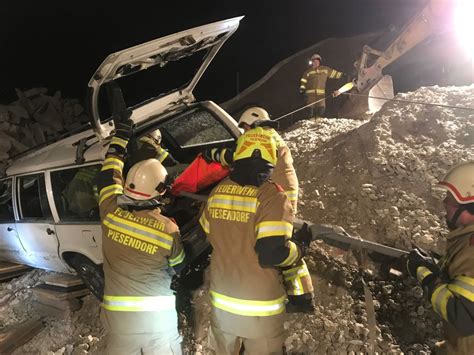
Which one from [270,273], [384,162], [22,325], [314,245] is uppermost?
[270,273]

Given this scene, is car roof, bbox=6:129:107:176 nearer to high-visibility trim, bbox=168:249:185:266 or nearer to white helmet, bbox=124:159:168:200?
white helmet, bbox=124:159:168:200

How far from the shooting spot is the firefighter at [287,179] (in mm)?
2770

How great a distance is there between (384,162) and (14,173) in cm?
477

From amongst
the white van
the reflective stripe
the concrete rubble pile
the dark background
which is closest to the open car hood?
the white van

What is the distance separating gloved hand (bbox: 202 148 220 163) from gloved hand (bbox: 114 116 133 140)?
0.75 m

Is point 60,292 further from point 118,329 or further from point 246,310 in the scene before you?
point 246,310

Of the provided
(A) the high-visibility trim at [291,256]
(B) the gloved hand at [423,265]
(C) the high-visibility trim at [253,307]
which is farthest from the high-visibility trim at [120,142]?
(B) the gloved hand at [423,265]

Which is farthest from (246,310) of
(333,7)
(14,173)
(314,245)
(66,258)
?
(333,7)

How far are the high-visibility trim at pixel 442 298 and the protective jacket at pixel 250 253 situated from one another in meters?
0.77

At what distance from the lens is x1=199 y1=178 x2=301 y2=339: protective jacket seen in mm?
2166

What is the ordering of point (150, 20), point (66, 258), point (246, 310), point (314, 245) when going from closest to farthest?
1. point (246, 310)
2. point (314, 245)
3. point (66, 258)
4. point (150, 20)

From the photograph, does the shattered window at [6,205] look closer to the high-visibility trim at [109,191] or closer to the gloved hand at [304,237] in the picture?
the high-visibility trim at [109,191]

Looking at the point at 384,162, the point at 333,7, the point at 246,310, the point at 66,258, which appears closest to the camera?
the point at 246,310

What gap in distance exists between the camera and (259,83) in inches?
442
